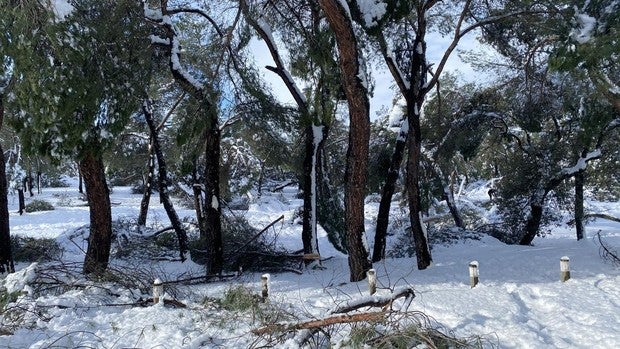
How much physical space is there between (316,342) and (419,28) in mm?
7787

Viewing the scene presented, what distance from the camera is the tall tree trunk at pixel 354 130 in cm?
803

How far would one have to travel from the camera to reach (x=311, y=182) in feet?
40.8

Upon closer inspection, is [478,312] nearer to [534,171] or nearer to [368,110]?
[368,110]

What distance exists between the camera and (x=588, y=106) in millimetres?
12008

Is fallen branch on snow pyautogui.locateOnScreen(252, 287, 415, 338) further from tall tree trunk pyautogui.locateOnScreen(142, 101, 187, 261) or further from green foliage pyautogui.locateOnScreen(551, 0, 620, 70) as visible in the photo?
tall tree trunk pyautogui.locateOnScreen(142, 101, 187, 261)

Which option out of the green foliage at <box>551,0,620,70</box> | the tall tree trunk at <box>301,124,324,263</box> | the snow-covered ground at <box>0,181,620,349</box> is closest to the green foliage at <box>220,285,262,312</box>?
the snow-covered ground at <box>0,181,620,349</box>

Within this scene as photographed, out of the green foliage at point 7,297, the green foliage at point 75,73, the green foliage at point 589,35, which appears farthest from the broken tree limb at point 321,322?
the green foliage at point 75,73

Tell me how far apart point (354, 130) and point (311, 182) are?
3990mm

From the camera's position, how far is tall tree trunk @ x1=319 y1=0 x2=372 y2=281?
316 inches

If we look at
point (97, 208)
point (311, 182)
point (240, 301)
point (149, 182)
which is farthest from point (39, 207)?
point (240, 301)

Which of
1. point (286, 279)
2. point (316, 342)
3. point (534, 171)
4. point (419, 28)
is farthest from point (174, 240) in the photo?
point (316, 342)

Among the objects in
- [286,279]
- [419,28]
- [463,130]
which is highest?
[419,28]

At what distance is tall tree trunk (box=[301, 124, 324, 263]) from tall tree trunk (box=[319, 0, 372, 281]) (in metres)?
3.17

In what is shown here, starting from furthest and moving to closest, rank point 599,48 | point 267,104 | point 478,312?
point 267,104 < point 599,48 < point 478,312
